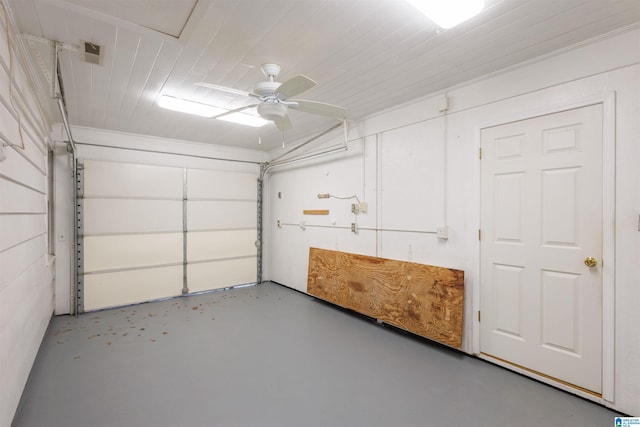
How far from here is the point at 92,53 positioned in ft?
7.29

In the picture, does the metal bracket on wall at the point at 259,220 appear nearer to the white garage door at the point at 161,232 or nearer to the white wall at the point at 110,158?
the white garage door at the point at 161,232

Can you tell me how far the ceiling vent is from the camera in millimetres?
2127

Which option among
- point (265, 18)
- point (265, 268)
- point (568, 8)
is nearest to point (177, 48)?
point (265, 18)

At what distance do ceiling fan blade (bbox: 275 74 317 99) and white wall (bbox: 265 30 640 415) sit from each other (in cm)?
166

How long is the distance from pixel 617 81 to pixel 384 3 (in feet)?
5.72

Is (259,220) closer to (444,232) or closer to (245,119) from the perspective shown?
(245,119)

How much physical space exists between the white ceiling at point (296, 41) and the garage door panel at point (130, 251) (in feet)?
6.93

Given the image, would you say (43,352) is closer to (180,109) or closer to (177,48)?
(180,109)

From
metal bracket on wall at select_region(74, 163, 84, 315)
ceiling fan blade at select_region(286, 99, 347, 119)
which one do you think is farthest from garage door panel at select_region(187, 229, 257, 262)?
ceiling fan blade at select_region(286, 99, 347, 119)

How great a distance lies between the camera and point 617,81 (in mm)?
2035

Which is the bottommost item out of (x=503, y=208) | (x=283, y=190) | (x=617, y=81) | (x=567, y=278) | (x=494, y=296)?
(x=494, y=296)

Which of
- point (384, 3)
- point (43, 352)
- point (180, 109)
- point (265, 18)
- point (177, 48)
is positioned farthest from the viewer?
point (180, 109)

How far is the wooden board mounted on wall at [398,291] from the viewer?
2844 millimetres

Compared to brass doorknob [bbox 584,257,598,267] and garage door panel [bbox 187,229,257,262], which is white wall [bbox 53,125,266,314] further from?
brass doorknob [bbox 584,257,598,267]
